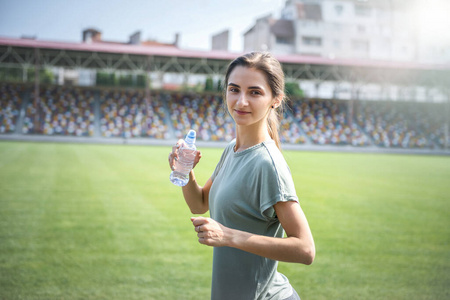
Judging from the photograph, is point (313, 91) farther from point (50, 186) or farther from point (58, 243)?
point (58, 243)

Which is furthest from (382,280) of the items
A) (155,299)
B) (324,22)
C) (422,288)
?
(324,22)

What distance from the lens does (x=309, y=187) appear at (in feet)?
35.4

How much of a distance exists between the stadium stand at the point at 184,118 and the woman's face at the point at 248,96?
26.9m

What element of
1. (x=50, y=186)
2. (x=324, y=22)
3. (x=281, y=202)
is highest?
(x=324, y=22)

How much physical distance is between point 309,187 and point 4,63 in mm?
29481

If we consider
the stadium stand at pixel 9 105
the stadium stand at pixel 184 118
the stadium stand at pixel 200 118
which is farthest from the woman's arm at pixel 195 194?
the stadium stand at pixel 9 105

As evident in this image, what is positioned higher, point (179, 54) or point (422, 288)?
point (179, 54)

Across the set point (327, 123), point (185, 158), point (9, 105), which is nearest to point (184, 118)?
point (327, 123)

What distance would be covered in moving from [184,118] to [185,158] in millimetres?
30207

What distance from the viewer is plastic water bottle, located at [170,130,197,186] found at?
6.42ft

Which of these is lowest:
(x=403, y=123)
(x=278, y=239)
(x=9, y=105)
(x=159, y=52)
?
(x=278, y=239)

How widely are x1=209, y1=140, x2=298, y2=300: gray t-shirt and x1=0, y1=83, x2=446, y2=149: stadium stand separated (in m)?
26.9

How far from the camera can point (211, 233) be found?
1458 millimetres

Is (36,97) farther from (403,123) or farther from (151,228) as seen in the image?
(403,123)
